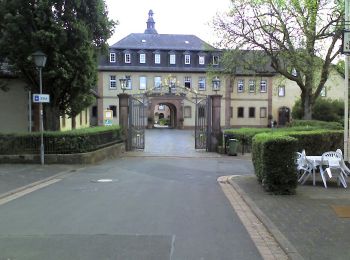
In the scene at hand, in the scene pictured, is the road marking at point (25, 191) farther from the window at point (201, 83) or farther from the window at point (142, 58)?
the window at point (142, 58)

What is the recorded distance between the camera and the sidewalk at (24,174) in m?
14.0

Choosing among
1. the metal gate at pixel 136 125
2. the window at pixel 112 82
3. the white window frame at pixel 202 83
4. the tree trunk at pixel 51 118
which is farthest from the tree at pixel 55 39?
the white window frame at pixel 202 83

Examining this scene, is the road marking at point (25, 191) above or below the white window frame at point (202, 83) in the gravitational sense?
below

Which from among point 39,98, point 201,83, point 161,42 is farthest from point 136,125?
point 161,42

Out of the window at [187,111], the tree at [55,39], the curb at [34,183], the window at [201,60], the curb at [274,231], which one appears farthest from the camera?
the window at [201,60]

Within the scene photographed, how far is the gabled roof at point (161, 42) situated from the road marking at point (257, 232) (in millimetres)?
62307

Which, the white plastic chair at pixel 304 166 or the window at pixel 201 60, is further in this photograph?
the window at pixel 201 60

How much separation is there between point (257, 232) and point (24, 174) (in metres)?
10.9

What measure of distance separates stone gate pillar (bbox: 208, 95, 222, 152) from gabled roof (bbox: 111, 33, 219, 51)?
42.4m

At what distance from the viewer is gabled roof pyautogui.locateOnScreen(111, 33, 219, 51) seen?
7306cm

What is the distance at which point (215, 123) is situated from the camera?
102 feet

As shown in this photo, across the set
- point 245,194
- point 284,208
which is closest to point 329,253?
point 284,208

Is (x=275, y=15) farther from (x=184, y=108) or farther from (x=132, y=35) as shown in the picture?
(x=132, y=35)

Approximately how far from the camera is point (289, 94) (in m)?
75.4
